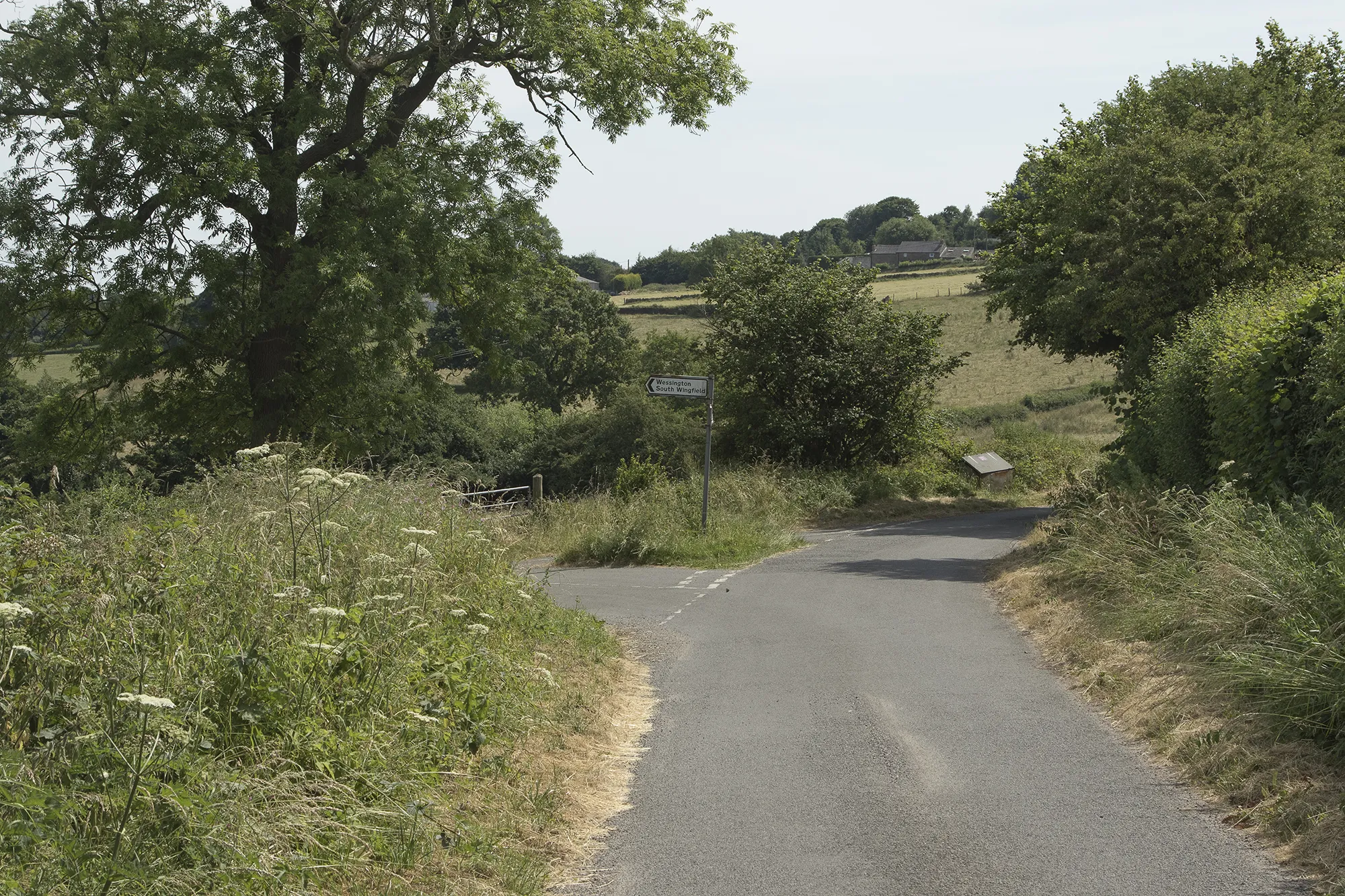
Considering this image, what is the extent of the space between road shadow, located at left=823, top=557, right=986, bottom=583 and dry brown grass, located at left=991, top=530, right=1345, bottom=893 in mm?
5849

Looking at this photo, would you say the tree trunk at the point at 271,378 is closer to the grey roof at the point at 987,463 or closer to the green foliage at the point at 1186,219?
the green foliage at the point at 1186,219

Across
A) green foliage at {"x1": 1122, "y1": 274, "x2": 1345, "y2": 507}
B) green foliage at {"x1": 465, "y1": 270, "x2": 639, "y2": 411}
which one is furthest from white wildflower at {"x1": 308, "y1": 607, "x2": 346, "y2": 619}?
green foliage at {"x1": 465, "y1": 270, "x2": 639, "y2": 411}

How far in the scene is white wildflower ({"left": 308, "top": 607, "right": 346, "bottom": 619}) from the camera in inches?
211

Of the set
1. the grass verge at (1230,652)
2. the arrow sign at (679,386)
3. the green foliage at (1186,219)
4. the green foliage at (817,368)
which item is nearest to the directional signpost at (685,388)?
the arrow sign at (679,386)

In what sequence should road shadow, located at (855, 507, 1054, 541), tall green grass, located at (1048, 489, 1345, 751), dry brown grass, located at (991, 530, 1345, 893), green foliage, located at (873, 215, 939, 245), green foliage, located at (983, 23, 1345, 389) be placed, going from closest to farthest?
dry brown grass, located at (991, 530, 1345, 893) < tall green grass, located at (1048, 489, 1345, 751) < green foliage, located at (983, 23, 1345, 389) < road shadow, located at (855, 507, 1054, 541) < green foliage, located at (873, 215, 939, 245)

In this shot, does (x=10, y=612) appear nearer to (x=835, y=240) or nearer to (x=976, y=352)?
(x=976, y=352)

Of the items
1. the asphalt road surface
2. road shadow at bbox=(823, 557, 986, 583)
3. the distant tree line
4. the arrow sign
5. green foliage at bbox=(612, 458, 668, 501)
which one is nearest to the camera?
the asphalt road surface

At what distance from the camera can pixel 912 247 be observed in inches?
6284

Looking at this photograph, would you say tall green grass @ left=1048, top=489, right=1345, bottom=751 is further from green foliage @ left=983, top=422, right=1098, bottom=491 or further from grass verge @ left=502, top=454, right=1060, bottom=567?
green foliage @ left=983, top=422, right=1098, bottom=491

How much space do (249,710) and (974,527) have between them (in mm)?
22782

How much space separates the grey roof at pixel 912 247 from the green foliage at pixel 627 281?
34326 mm

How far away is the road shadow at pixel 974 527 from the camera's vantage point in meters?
24.2

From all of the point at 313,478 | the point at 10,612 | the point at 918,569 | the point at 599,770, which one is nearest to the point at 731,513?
the point at 918,569

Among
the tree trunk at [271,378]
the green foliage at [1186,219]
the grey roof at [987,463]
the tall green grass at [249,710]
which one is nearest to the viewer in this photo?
the tall green grass at [249,710]
